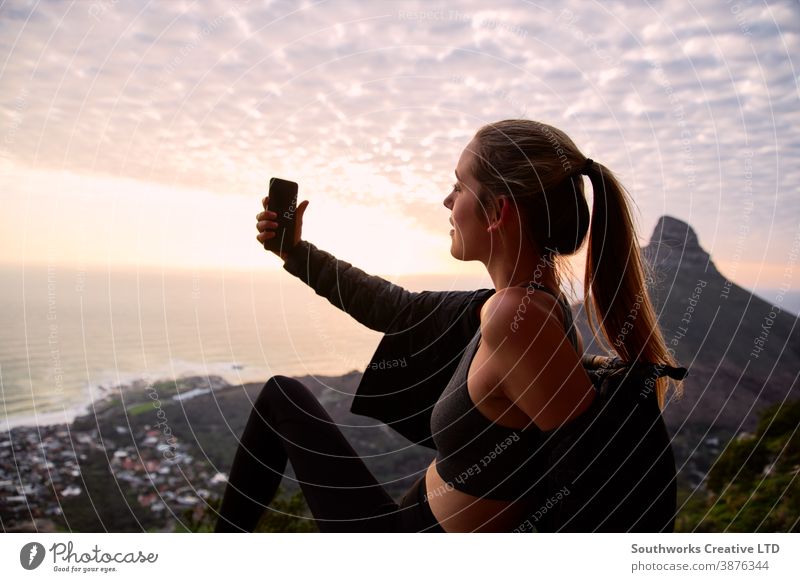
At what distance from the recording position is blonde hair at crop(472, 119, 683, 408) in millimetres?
1076

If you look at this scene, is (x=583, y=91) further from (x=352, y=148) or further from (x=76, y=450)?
(x=76, y=450)

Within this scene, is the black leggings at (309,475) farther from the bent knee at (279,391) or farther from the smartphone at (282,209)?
the smartphone at (282,209)

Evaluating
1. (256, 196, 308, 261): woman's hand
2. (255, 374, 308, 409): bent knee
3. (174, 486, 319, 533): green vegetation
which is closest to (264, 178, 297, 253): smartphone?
(256, 196, 308, 261): woman's hand

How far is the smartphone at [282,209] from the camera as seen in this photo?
138 cm

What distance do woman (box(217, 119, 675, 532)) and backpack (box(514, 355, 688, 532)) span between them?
0.10ft

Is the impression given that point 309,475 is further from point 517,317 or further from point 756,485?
point 756,485

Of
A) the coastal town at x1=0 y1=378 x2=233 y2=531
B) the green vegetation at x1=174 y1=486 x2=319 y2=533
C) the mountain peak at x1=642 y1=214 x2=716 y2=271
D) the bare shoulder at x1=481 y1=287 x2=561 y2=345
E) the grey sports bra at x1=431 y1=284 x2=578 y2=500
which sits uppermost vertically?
the mountain peak at x1=642 y1=214 x2=716 y2=271

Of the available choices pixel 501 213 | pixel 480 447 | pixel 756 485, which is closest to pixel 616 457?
pixel 480 447

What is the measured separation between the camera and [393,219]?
64.3 inches

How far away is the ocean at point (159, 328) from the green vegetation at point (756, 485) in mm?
1202

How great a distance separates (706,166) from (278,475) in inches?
56.6

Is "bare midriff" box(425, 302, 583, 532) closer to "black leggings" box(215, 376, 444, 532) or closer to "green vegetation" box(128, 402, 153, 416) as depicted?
"black leggings" box(215, 376, 444, 532)

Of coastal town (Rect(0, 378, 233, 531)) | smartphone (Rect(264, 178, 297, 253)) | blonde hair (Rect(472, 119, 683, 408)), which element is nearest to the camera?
blonde hair (Rect(472, 119, 683, 408))
